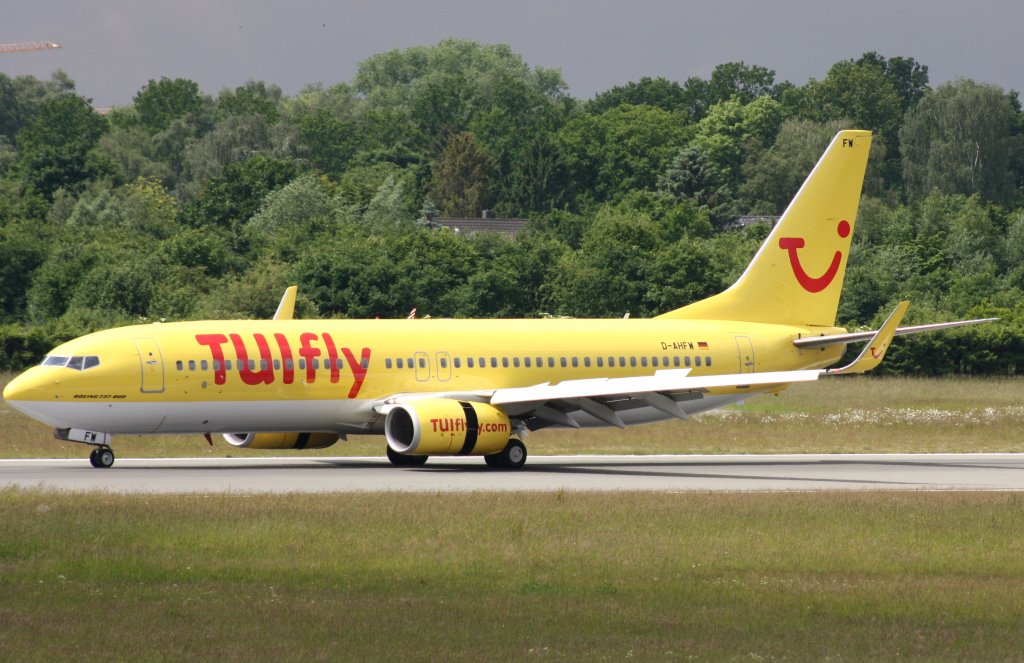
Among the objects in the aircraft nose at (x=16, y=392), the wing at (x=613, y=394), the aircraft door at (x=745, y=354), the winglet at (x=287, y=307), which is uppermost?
the winglet at (x=287, y=307)

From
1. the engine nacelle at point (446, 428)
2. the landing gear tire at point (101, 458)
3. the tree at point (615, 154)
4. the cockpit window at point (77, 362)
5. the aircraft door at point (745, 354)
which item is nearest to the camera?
the cockpit window at point (77, 362)

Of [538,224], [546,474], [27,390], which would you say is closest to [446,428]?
[546,474]

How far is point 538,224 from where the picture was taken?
137625 mm

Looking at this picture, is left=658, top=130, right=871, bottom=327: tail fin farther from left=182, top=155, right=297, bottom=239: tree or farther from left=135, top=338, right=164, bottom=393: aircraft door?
left=182, top=155, right=297, bottom=239: tree

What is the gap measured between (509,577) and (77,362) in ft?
62.3

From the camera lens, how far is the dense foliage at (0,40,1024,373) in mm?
82062

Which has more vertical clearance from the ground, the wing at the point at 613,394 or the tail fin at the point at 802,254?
the tail fin at the point at 802,254

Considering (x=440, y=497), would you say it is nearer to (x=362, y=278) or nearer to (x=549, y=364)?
(x=549, y=364)

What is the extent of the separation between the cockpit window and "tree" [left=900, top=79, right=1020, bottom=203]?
130 metres

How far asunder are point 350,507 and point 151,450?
18.7 metres

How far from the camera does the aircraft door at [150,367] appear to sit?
38406 mm

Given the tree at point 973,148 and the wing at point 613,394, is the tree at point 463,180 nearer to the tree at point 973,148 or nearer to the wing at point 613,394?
the tree at point 973,148

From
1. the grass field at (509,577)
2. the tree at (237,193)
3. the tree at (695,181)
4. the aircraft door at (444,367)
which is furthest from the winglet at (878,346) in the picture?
the tree at (695,181)

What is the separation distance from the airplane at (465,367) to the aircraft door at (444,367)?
0.04 m
